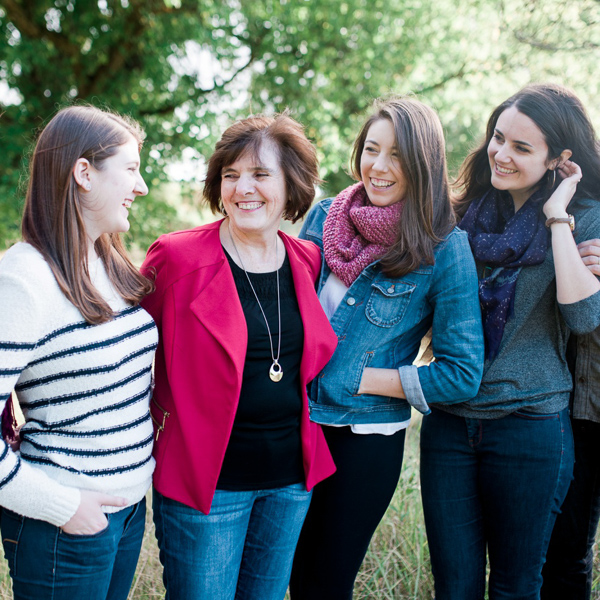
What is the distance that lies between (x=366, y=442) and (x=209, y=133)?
5720 mm

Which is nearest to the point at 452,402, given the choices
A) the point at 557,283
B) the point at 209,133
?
the point at 557,283

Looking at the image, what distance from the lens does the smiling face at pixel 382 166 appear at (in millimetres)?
2203

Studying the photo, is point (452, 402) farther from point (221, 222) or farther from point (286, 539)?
point (221, 222)

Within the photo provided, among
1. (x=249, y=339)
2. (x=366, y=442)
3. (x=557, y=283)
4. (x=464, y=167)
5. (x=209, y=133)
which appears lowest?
(x=366, y=442)

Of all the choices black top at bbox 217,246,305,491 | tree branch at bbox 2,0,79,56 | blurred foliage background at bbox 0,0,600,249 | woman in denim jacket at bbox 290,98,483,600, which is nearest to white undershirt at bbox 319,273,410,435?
woman in denim jacket at bbox 290,98,483,600

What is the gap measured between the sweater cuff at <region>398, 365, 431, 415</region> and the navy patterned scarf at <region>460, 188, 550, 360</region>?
11.1 inches

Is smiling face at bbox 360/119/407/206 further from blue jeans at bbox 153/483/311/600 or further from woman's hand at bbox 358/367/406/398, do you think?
blue jeans at bbox 153/483/311/600

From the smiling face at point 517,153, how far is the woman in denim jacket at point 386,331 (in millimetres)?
230

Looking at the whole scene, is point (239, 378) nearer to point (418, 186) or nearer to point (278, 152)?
point (278, 152)

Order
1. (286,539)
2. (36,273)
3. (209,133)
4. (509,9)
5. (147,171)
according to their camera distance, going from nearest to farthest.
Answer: (36,273) → (286,539) → (509,9) → (147,171) → (209,133)

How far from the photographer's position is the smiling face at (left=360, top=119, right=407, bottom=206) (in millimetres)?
2203

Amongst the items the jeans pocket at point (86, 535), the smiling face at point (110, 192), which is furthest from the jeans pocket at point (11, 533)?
the smiling face at point (110, 192)

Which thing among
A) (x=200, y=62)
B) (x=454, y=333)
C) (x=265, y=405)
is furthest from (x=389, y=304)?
(x=200, y=62)

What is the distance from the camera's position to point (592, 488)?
2.46m
